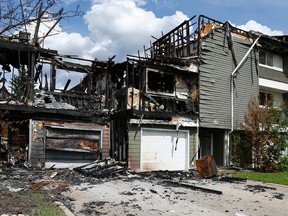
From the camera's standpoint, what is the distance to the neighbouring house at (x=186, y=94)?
18.8 metres

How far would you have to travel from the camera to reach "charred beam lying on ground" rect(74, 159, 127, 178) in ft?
49.9

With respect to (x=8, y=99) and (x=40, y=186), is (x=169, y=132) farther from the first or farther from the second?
(x=40, y=186)

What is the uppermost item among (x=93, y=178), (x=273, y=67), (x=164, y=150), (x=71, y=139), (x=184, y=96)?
(x=273, y=67)

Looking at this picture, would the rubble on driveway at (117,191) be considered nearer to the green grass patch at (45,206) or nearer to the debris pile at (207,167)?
the green grass patch at (45,206)

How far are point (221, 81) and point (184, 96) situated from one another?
3005 mm

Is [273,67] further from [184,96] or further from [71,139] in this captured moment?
[71,139]

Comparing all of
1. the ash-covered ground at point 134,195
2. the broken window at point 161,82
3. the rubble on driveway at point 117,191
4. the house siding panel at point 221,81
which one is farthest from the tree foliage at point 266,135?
the ash-covered ground at point 134,195

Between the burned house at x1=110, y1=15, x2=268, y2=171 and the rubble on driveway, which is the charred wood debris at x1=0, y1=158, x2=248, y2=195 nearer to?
the rubble on driveway

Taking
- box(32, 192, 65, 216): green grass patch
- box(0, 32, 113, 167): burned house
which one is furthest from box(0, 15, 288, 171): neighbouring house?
box(32, 192, 65, 216): green grass patch

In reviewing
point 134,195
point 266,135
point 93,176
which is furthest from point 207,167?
point 134,195

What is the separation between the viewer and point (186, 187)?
12.5m

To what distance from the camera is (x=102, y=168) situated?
15953mm

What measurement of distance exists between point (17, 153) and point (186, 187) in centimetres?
879

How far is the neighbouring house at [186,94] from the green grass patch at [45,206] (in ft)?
29.9
